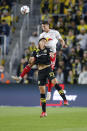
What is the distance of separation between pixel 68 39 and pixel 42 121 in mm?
10149

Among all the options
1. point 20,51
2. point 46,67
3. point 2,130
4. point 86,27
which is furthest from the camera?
point 20,51

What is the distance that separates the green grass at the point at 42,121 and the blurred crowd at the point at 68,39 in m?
4.83

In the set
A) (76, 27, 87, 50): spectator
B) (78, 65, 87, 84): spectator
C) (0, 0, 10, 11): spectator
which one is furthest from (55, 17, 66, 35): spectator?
(0, 0, 10, 11): spectator

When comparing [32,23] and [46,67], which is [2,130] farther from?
[32,23]

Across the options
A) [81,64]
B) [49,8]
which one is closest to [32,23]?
[49,8]

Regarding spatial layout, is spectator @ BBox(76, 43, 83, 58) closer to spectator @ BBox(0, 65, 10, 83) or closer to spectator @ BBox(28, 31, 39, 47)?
spectator @ BBox(28, 31, 39, 47)

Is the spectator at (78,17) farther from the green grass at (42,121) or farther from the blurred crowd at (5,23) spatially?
the green grass at (42,121)

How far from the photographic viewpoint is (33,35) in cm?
2353

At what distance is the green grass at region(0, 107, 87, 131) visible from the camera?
448 inches

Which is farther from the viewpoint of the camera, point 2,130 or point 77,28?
point 77,28

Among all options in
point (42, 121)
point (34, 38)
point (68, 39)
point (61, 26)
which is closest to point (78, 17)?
point (61, 26)

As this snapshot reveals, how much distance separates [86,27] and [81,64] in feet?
8.17

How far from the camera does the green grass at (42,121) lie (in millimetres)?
11367

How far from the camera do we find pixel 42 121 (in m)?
12.8
